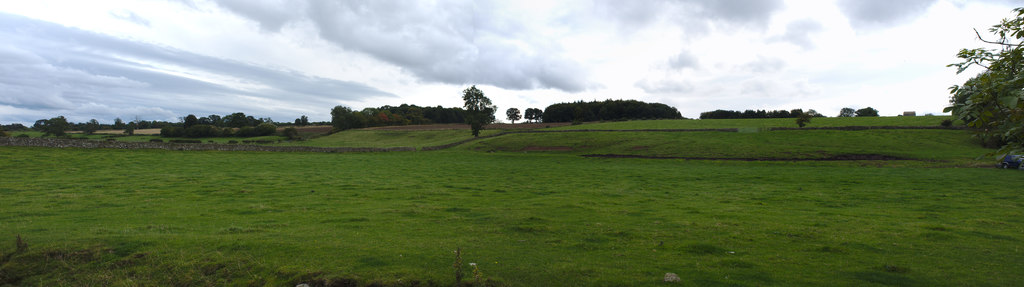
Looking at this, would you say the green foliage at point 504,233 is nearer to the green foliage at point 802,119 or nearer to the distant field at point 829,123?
the green foliage at point 802,119

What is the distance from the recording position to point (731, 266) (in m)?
8.41

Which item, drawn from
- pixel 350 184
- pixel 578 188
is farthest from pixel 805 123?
pixel 350 184

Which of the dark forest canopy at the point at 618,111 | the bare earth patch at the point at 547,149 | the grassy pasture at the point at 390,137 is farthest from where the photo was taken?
the dark forest canopy at the point at 618,111

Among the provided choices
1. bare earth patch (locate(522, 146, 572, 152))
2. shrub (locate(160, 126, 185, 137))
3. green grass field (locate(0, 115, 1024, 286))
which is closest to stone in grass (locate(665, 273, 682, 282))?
green grass field (locate(0, 115, 1024, 286))

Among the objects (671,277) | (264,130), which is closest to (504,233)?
(671,277)

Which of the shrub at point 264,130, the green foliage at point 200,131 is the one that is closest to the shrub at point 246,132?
the shrub at point 264,130

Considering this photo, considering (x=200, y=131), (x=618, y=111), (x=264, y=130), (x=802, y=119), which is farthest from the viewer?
(x=618, y=111)

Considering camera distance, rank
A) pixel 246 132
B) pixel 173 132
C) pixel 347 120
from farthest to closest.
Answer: pixel 347 120, pixel 246 132, pixel 173 132

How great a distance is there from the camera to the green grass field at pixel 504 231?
7.95 m

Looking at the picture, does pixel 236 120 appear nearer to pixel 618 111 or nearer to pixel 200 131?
pixel 200 131

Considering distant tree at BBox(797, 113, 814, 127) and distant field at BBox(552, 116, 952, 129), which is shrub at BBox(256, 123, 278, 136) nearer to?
distant field at BBox(552, 116, 952, 129)

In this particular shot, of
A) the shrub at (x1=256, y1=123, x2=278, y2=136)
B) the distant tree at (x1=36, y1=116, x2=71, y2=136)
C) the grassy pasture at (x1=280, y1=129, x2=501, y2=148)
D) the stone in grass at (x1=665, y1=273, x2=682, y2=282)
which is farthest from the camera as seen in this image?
the shrub at (x1=256, y1=123, x2=278, y2=136)

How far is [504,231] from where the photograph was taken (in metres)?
11.8

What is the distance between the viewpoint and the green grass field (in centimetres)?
795
